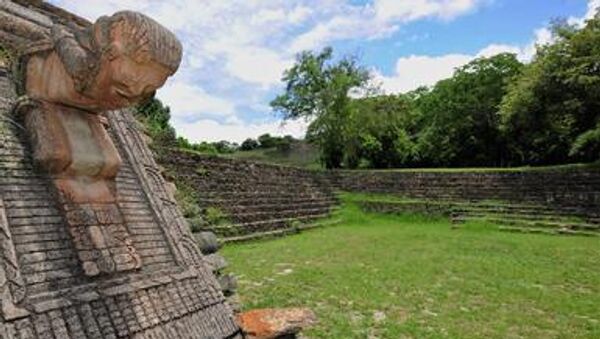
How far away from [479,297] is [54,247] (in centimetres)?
591

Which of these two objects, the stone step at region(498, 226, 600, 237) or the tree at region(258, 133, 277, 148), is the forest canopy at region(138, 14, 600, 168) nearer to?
the tree at region(258, 133, 277, 148)

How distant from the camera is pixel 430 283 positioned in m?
7.32

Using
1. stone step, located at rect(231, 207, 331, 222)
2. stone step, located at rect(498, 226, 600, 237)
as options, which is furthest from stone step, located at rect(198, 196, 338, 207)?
Result: stone step, located at rect(498, 226, 600, 237)

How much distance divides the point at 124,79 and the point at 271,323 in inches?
72.8

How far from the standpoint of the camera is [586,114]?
64.5 ft

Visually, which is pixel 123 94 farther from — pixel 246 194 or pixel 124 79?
pixel 246 194

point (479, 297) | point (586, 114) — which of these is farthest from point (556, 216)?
point (479, 297)

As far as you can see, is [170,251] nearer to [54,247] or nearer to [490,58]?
[54,247]

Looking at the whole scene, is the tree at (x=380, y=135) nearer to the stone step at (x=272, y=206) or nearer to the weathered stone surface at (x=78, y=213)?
the stone step at (x=272, y=206)

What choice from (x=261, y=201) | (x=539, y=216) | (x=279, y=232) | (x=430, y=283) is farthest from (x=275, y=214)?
(x=539, y=216)

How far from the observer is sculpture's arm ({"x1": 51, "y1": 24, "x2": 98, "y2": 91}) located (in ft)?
5.99

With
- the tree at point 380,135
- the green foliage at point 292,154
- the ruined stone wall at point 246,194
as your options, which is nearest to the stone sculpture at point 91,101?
the ruined stone wall at point 246,194

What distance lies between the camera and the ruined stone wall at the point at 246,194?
12078 mm

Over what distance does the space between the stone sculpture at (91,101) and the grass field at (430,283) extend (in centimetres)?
320
